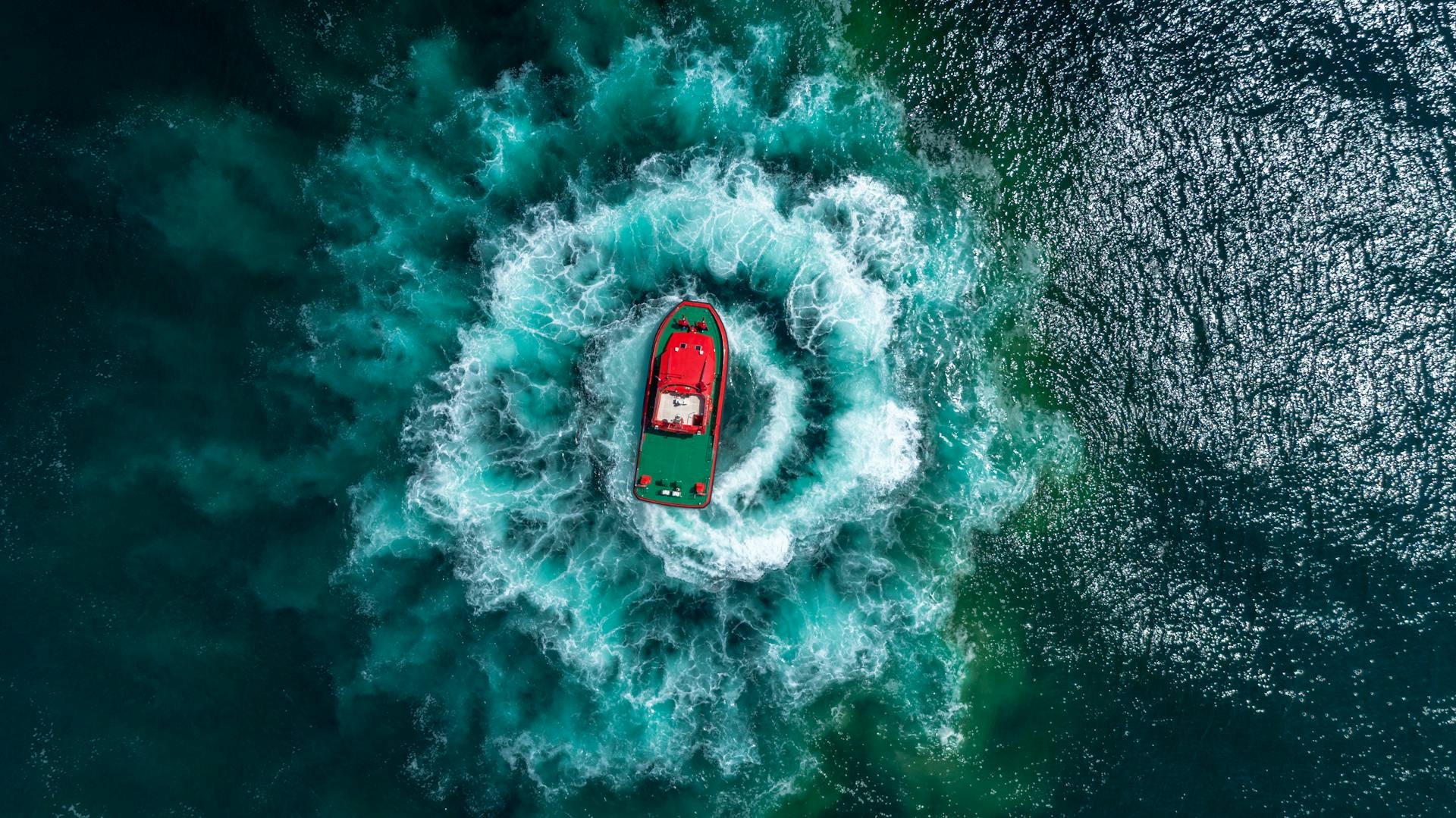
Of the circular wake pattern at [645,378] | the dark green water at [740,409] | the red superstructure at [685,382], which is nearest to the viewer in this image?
the red superstructure at [685,382]

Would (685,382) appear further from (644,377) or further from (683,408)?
(644,377)

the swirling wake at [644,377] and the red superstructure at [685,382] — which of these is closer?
the red superstructure at [685,382]

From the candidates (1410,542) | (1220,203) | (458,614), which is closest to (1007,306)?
(1220,203)

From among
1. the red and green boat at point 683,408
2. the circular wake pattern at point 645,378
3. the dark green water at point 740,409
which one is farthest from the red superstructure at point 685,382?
the dark green water at point 740,409

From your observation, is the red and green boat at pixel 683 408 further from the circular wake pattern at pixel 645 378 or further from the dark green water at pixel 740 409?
the dark green water at pixel 740 409

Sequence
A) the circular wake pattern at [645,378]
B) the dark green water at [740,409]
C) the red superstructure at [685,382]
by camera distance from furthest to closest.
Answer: the circular wake pattern at [645,378] → the dark green water at [740,409] → the red superstructure at [685,382]

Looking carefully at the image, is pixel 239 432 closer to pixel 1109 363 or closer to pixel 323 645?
pixel 323 645
